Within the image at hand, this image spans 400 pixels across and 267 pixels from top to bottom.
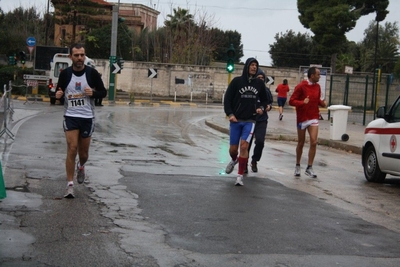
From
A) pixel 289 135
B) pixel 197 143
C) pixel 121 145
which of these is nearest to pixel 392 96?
pixel 289 135

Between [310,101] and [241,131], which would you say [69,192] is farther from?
[310,101]

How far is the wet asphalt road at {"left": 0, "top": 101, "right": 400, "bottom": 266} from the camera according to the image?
6.09 meters

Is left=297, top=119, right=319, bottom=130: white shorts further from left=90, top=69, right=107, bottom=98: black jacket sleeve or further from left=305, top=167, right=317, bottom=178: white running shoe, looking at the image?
left=90, top=69, right=107, bottom=98: black jacket sleeve

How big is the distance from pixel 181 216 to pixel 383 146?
5129 mm

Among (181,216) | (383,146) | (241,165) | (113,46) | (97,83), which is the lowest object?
(181,216)

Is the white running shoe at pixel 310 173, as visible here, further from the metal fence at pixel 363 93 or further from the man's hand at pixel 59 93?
the metal fence at pixel 363 93

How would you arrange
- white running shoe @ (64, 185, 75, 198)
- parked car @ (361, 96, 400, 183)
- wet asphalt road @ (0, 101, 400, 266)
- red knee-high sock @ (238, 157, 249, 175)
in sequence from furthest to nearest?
parked car @ (361, 96, 400, 183)
red knee-high sock @ (238, 157, 249, 175)
white running shoe @ (64, 185, 75, 198)
wet asphalt road @ (0, 101, 400, 266)

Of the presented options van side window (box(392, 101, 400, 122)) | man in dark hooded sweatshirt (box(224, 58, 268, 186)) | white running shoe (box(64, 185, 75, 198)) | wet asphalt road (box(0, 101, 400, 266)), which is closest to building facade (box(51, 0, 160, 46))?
wet asphalt road (box(0, 101, 400, 266))

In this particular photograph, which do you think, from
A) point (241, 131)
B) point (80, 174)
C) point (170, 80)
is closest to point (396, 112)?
point (241, 131)

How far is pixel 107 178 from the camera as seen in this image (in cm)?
1043

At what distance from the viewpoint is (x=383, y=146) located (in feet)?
38.4

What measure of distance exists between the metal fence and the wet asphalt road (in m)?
13.1

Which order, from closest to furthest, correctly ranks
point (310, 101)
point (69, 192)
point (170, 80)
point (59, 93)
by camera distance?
point (69, 192) < point (59, 93) < point (310, 101) < point (170, 80)

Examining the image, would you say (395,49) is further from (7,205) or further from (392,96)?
(7,205)
